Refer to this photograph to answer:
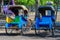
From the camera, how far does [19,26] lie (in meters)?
13.8

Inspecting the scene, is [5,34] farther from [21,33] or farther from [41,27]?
[41,27]

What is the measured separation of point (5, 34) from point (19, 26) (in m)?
0.99

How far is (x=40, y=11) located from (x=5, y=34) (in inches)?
95.7

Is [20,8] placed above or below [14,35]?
above

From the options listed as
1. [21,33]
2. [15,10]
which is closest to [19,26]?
[21,33]

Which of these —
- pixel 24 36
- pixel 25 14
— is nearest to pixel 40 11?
pixel 25 14

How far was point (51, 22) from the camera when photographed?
13602 mm

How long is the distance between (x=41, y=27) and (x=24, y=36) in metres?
1.10

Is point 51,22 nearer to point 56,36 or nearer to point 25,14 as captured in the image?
point 56,36

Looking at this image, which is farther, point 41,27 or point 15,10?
point 15,10

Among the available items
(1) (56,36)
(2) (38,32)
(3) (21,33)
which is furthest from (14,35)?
(1) (56,36)

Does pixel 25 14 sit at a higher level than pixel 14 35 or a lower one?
higher

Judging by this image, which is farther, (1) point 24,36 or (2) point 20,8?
(2) point 20,8

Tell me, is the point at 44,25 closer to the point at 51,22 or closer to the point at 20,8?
the point at 51,22
